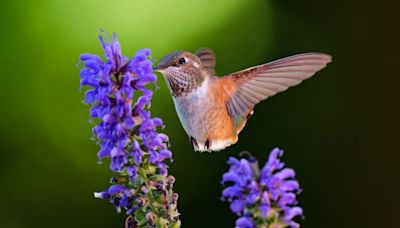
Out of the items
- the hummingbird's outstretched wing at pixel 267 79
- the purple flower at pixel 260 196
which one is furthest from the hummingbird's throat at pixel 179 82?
the purple flower at pixel 260 196

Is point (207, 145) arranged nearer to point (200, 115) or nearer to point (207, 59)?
point (200, 115)

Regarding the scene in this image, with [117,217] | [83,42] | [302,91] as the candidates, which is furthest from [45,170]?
[302,91]

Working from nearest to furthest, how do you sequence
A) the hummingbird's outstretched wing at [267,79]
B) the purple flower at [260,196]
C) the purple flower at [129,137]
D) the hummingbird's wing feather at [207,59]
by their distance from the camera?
1. the purple flower at [260,196]
2. the purple flower at [129,137]
3. the hummingbird's outstretched wing at [267,79]
4. the hummingbird's wing feather at [207,59]

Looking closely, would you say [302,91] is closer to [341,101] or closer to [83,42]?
[341,101]

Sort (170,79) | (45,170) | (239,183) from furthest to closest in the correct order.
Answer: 1. (45,170)
2. (170,79)
3. (239,183)

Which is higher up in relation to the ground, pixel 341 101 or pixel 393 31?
pixel 393 31

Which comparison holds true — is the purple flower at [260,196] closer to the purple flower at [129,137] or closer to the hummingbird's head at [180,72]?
the purple flower at [129,137]

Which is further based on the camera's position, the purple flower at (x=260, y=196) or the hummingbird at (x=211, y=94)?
the hummingbird at (x=211, y=94)
